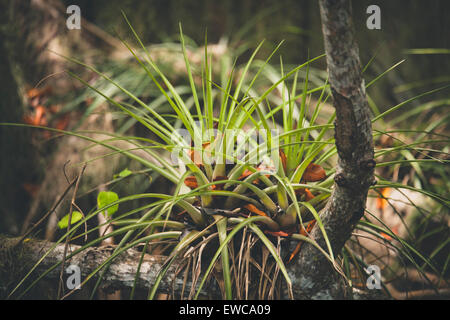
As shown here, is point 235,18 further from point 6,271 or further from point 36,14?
point 6,271

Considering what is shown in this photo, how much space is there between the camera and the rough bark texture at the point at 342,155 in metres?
0.44

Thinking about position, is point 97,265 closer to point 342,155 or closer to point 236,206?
point 236,206

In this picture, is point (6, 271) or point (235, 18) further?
point (235, 18)

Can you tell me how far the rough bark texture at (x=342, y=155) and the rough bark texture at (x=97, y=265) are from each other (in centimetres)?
19

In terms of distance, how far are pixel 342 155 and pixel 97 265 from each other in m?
0.54

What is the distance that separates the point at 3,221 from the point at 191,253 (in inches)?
42.3

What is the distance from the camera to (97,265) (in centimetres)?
67

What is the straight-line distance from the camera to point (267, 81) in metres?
1.39

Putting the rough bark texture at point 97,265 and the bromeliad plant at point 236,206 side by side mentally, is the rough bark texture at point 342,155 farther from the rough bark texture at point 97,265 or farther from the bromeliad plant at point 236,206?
the rough bark texture at point 97,265

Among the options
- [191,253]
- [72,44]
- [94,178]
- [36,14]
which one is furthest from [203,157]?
[36,14]

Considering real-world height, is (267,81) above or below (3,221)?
above

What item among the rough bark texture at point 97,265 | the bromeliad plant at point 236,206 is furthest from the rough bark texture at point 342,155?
the rough bark texture at point 97,265
